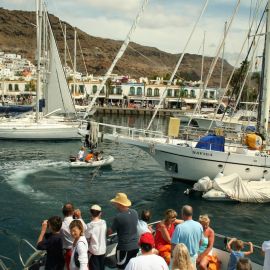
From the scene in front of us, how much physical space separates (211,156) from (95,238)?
15.0 m

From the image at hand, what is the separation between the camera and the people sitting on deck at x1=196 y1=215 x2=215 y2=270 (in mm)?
8859

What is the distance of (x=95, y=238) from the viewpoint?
26.6 ft

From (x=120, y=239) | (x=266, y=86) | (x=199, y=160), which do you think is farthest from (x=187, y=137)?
(x=120, y=239)

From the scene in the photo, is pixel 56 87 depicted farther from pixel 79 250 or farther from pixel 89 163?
pixel 79 250

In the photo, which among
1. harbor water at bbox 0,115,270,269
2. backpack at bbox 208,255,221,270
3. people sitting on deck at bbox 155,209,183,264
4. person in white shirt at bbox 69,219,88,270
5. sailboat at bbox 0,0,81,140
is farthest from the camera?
sailboat at bbox 0,0,81,140

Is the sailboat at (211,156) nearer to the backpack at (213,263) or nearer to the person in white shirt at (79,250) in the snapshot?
the backpack at (213,263)

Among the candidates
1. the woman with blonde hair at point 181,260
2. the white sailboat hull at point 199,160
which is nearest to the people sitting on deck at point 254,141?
the white sailboat hull at point 199,160

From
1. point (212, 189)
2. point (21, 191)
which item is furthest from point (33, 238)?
point (212, 189)

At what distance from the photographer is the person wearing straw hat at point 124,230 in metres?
8.12

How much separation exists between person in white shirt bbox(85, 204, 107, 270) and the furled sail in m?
39.3

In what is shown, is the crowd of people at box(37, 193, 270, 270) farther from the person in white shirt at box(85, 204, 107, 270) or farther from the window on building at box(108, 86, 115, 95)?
the window on building at box(108, 86, 115, 95)

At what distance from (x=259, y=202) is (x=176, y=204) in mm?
4045

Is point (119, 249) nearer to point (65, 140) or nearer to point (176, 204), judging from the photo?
point (176, 204)

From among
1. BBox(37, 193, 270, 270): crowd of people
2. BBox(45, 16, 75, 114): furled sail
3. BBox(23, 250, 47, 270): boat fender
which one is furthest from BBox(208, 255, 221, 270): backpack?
BBox(45, 16, 75, 114): furled sail
